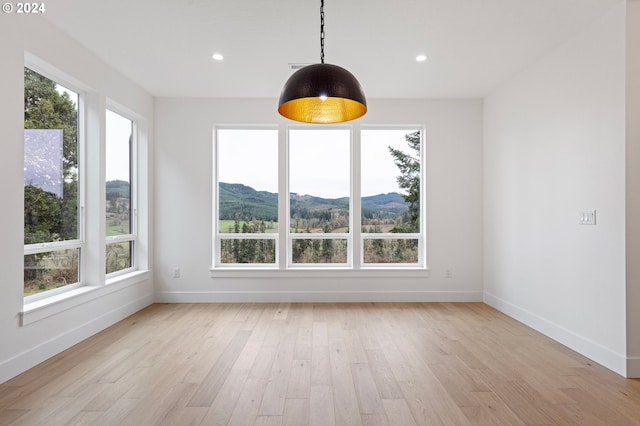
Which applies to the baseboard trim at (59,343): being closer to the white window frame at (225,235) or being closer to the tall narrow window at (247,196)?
the white window frame at (225,235)

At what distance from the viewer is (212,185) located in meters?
5.08

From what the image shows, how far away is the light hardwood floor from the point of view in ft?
7.31

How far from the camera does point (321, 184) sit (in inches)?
207

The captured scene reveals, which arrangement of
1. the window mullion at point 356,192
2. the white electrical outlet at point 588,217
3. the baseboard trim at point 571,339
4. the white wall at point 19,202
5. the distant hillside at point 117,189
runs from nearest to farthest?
the white wall at point 19,202, the baseboard trim at point 571,339, the white electrical outlet at point 588,217, the distant hillside at point 117,189, the window mullion at point 356,192

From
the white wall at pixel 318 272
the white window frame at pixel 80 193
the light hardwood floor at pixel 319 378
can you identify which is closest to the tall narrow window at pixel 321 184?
the white wall at pixel 318 272

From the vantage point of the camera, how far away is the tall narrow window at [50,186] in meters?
3.06

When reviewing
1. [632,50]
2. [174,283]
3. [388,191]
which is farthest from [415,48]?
[174,283]

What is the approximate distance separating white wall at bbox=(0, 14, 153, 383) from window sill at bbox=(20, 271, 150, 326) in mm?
17

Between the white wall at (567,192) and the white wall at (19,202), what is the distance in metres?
4.73

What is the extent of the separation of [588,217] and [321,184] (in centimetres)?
320

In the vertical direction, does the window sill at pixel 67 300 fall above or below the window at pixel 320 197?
below

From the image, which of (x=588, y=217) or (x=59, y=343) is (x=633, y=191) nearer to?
(x=588, y=217)

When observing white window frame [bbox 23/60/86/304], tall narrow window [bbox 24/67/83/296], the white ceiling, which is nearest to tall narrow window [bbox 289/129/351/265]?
the white ceiling

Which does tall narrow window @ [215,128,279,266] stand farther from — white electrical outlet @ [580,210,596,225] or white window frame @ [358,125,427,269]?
white electrical outlet @ [580,210,596,225]
